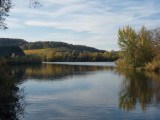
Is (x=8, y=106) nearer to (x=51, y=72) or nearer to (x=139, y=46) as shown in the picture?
(x=51, y=72)

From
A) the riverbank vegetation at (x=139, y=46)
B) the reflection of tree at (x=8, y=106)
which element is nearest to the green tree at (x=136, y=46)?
the riverbank vegetation at (x=139, y=46)

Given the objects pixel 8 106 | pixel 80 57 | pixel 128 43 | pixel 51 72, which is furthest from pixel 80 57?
→ pixel 8 106

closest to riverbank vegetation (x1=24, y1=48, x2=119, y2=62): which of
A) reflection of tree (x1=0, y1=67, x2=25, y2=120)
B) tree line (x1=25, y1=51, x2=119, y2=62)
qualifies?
tree line (x1=25, y1=51, x2=119, y2=62)

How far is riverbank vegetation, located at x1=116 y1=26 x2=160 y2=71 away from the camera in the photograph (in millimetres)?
60625

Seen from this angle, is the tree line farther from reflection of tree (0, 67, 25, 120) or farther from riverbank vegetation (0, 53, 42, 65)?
reflection of tree (0, 67, 25, 120)

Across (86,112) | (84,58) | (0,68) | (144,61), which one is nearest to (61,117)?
(86,112)

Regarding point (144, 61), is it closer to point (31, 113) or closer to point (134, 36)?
point (134, 36)

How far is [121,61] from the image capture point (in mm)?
66688

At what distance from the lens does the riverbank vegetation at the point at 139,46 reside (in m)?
60.6

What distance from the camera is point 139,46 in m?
61.4

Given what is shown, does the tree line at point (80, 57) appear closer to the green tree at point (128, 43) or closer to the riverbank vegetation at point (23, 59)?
the riverbank vegetation at point (23, 59)

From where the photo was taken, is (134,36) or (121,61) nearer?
(134,36)

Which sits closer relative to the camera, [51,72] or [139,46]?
[51,72]

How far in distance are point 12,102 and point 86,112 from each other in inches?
202
